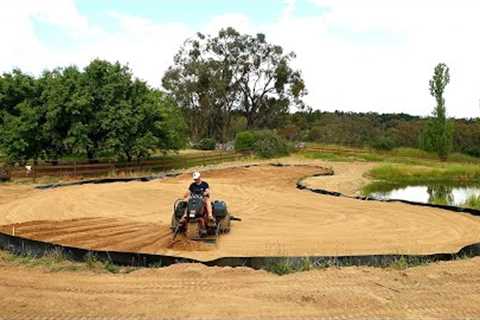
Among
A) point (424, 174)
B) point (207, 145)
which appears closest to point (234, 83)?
point (207, 145)

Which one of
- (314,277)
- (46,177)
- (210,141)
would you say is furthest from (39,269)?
(210,141)

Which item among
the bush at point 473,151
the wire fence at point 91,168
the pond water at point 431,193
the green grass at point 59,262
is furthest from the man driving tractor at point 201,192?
the bush at point 473,151

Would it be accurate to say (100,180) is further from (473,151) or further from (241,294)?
(473,151)

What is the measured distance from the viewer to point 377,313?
216 inches

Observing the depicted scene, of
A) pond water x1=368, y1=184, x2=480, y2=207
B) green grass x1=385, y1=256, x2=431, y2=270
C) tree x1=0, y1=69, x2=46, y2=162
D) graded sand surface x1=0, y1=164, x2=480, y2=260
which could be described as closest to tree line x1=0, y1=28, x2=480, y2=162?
tree x1=0, y1=69, x2=46, y2=162

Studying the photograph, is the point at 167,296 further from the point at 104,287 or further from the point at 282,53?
the point at 282,53

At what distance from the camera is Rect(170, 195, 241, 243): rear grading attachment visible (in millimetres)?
9352

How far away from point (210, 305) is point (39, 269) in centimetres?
338

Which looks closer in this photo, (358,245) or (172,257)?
(172,257)

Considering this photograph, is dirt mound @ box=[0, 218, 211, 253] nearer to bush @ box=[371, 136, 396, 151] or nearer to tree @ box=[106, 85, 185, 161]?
tree @ box=[106, 85, 185, 161]

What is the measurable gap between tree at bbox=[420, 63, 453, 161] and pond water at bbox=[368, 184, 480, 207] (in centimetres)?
1385

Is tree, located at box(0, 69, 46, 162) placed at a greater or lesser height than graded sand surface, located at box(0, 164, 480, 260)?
greater

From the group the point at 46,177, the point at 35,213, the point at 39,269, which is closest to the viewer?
the point at 39,269

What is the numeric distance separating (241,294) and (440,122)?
33.9 meters
